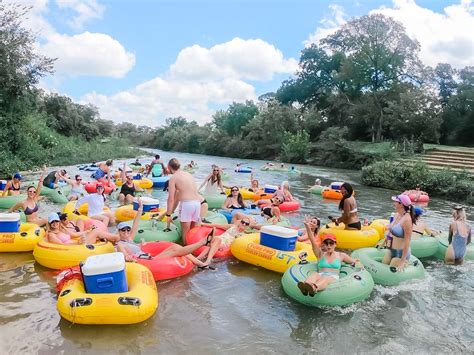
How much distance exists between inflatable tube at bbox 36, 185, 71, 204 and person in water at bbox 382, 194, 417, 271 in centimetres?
936

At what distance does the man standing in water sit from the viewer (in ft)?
23.4

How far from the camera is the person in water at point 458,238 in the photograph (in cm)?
718

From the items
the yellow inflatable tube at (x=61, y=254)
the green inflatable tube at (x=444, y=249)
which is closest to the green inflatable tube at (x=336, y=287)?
the green inflatable tube at (x=444, y=249)

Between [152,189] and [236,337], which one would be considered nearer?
[236,337]

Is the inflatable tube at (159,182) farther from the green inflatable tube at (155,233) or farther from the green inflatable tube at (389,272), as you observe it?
the green inflatable tube at (389,272)

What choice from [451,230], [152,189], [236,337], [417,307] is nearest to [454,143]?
[152,189]

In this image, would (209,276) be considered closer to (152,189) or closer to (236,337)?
(236,337)

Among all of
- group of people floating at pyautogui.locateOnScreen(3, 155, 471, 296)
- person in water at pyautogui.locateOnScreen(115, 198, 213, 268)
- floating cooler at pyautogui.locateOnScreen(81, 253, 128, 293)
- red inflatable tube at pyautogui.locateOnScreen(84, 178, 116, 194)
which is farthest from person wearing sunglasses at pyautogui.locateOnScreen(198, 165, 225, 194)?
floating cooler at pyautogui.locateOnScreen(81, 253, 128, 293)

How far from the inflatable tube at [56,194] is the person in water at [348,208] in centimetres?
802

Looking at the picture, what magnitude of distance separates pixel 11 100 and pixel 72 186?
7497 mm

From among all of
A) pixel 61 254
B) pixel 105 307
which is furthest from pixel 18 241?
pixel 105 307

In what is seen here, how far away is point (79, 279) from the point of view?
503cm

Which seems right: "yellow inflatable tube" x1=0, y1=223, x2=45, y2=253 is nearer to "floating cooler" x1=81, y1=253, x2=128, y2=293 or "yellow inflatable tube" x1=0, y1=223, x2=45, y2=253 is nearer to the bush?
"floating cooler" x1=81, y1=253, x2=128, y2=293

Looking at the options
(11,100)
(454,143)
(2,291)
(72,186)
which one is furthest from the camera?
(454,143)
